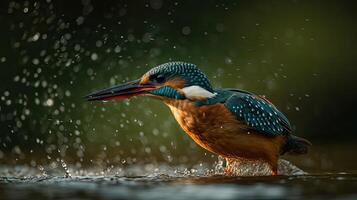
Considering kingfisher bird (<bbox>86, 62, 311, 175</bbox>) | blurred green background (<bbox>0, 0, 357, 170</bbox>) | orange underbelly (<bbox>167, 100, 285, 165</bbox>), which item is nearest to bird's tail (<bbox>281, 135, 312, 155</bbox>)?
kingfisher bird (<bbox>86, 62, 311, 175</bbox>)

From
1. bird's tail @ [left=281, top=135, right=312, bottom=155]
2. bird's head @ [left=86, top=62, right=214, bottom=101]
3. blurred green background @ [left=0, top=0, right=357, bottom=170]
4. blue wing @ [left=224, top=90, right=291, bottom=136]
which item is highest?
blurred green background @ [left=0, top=0, right=357, bottom=170]

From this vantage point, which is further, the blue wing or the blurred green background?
the blurred green background

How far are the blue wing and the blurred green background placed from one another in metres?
2.65

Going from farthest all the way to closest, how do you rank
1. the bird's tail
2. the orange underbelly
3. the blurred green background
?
the blurred green background < the bird's tail < the orange underbelly

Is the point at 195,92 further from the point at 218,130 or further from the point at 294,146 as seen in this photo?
the point at 294,146

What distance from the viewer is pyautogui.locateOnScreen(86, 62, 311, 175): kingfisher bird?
465 centimetres

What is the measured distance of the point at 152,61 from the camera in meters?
8.47

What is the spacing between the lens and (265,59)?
29.3ft

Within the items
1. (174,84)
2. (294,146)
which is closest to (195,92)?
(174,84)

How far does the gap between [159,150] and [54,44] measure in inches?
73.2

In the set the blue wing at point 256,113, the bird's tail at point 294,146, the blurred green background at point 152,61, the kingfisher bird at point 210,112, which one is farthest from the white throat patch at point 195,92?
the blurred green background at point 152,61

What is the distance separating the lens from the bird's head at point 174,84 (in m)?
4.68

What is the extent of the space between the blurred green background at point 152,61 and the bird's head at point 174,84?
288cm

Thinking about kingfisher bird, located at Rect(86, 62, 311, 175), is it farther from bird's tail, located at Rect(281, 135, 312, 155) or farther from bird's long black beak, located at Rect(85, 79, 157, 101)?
bird's tail, located at Rect(281, 135, 312, 155)
